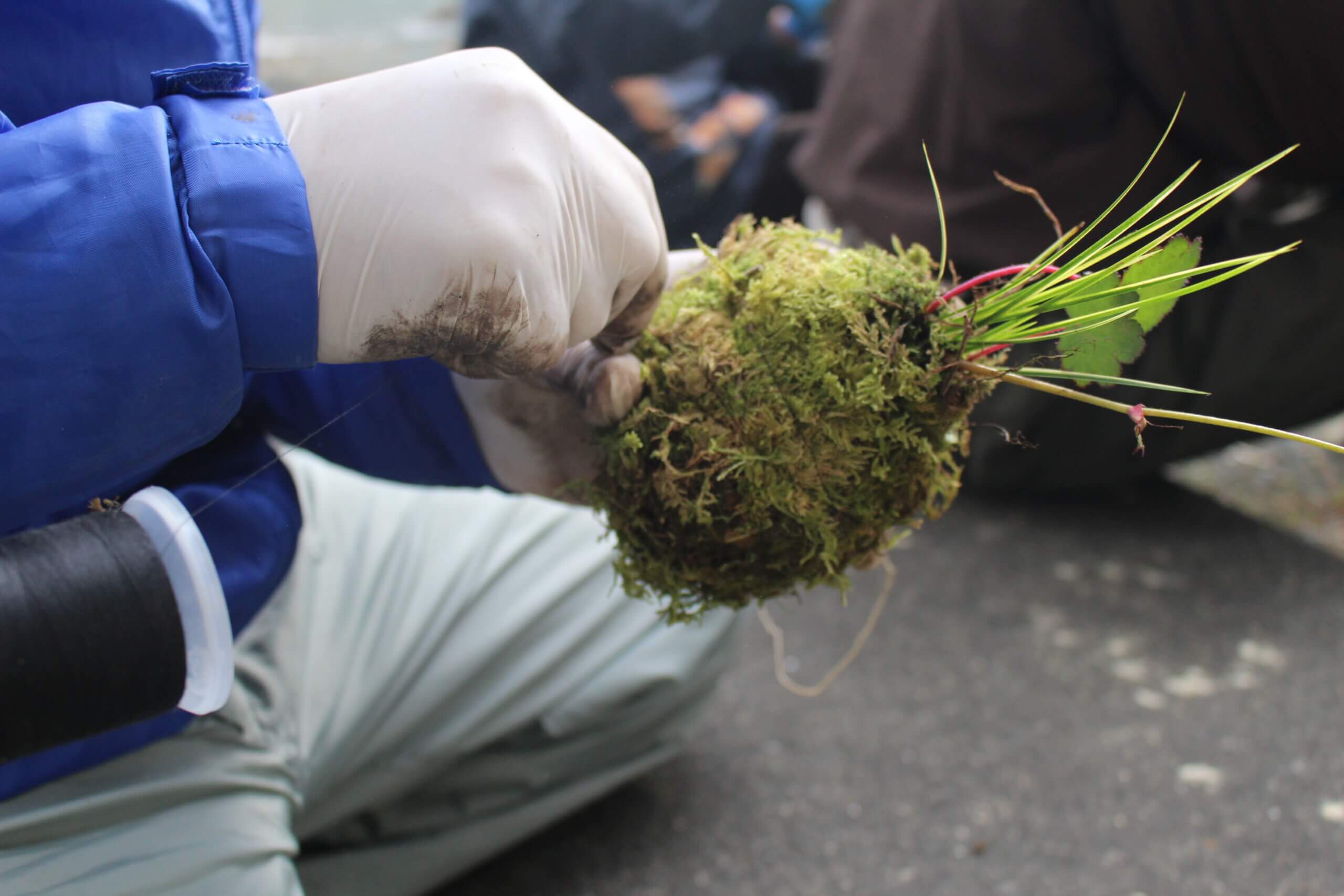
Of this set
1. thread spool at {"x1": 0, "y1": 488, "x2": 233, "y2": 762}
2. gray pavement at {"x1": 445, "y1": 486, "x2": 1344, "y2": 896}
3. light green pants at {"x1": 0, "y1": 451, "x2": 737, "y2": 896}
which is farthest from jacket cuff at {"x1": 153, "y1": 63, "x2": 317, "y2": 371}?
gray pavement at {"x1": 445, "y1": 486, "x2": 1344, "y2": 896}

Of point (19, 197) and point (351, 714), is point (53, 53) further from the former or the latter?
point (351, 714)

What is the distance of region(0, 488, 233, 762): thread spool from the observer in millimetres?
718

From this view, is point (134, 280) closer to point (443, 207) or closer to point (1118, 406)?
point (443, 207)

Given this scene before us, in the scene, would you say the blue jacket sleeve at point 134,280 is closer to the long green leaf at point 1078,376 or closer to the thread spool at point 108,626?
the thread spool at point 108,626

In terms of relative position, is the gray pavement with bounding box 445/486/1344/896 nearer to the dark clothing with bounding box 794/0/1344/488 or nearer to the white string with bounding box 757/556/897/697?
the white string with bounding box 757/556/897/697

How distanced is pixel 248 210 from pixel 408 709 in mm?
585

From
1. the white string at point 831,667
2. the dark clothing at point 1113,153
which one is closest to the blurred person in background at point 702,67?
the dark clothing at point 1113,153

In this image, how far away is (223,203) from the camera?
663 mm

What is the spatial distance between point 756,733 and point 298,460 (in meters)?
0.70

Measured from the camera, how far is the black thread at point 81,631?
28.2 inches

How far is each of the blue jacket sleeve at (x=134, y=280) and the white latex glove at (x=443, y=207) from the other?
0.03m

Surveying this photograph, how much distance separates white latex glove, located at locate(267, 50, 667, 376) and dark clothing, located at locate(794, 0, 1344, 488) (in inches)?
36.3

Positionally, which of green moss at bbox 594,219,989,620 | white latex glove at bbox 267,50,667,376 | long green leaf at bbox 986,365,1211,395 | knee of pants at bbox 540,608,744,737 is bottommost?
knee of pants at bbox 540,608,744,737

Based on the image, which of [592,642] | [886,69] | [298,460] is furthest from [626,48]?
[592,642]
